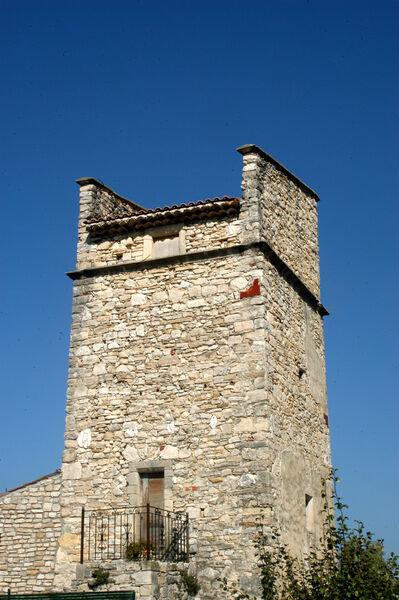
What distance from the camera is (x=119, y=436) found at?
45.6 ft

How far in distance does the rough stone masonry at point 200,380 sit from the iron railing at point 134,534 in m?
0.16

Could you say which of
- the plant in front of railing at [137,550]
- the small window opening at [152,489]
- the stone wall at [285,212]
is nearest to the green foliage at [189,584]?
the plant in front of railing at [137,550]

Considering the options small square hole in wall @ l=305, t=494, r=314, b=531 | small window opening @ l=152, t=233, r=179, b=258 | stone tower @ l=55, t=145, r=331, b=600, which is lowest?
small square hole in wall @ l=305, t=494, r=314, b=531

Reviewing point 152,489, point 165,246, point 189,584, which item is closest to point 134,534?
point 152,489

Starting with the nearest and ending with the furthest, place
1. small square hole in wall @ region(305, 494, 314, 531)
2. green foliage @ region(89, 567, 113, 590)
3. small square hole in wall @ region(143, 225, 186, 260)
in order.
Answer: green foliage @ region(89, 567, 113, 590) → small square hole in wall @ region(305, 494, 314, 531) → small square hole in wall @ region(143, 225, 186, 260)

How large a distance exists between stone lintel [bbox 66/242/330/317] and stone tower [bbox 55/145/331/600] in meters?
0.03

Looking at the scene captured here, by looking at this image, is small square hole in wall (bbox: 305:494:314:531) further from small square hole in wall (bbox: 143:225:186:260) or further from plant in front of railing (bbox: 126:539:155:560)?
small square hole in wall (bbox: 143:225:186:260)

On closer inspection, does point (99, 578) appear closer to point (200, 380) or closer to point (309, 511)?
point (200, 380)

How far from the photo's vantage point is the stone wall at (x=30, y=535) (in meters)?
14.2

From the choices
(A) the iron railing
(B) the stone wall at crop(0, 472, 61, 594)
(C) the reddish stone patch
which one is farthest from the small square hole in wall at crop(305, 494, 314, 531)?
(B) the stone wall at crop(0, 472, 61, 594)

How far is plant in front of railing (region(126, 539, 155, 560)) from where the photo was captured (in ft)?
41.5

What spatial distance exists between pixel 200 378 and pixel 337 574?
3796mm

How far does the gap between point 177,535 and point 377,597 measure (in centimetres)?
321

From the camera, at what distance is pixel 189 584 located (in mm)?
12367
